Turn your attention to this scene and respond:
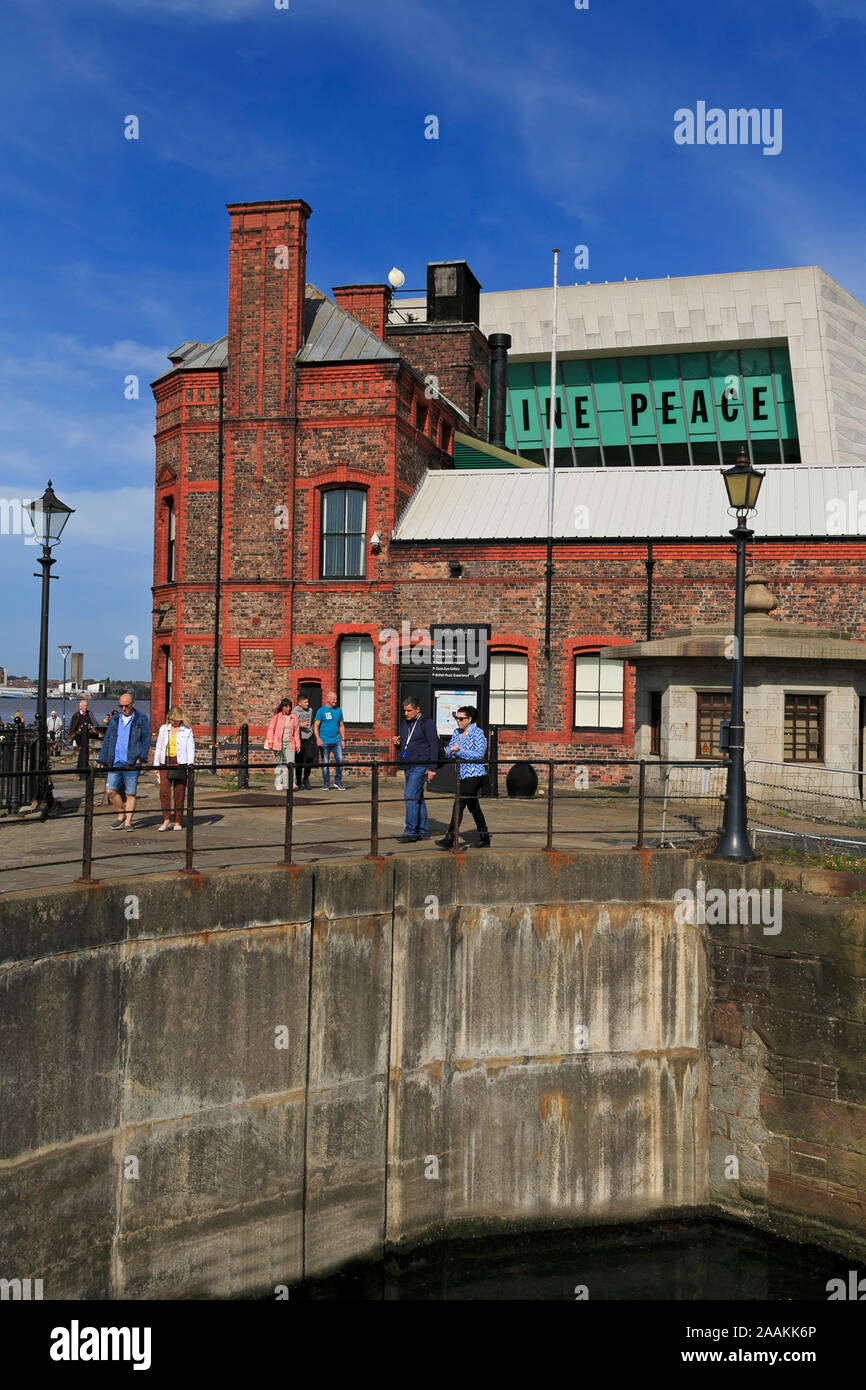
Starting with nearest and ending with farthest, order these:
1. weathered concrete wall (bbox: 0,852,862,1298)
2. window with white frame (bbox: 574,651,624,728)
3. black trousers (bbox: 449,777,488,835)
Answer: weathered concrete wall (bbox: 0,852,862,1298) → black trousers (bbox: 449,777,488,835) → window with white frame (bbox: 574,651,624,728)

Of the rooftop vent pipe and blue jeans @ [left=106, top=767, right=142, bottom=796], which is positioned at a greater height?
the rooftop vent pipe

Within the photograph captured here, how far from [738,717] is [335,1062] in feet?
16.4

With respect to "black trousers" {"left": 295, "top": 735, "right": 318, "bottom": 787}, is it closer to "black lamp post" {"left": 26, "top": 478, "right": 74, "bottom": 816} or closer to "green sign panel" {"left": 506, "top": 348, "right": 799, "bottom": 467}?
"black lamp post" {"left": 26, "top": 478, "right": 74, "bottom": 816}

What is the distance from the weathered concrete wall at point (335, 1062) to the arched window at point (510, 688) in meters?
12.3

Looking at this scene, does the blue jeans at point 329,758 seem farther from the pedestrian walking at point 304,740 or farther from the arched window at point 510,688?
the arched window at point 510,688

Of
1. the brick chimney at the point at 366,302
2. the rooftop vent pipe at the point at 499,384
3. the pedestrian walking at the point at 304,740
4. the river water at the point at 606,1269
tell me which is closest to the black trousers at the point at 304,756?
the pedestrian walking at the point at 304,740

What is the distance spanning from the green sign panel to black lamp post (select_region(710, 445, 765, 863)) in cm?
2959

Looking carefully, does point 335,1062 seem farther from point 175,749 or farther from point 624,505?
point 624,505

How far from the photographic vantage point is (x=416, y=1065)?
33.6 ft

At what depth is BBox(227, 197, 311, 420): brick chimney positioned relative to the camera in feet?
79.7

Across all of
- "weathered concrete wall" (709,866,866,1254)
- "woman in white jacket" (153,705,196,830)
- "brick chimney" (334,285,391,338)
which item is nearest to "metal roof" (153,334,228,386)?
"brick chimney" (334,285,391,338)

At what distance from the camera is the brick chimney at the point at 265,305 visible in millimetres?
24297

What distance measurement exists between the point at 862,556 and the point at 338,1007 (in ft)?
52.8

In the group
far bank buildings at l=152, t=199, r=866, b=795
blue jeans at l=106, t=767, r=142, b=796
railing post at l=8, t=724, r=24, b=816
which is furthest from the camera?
far bank buildings at l=152, t=199, r=866, b=795
